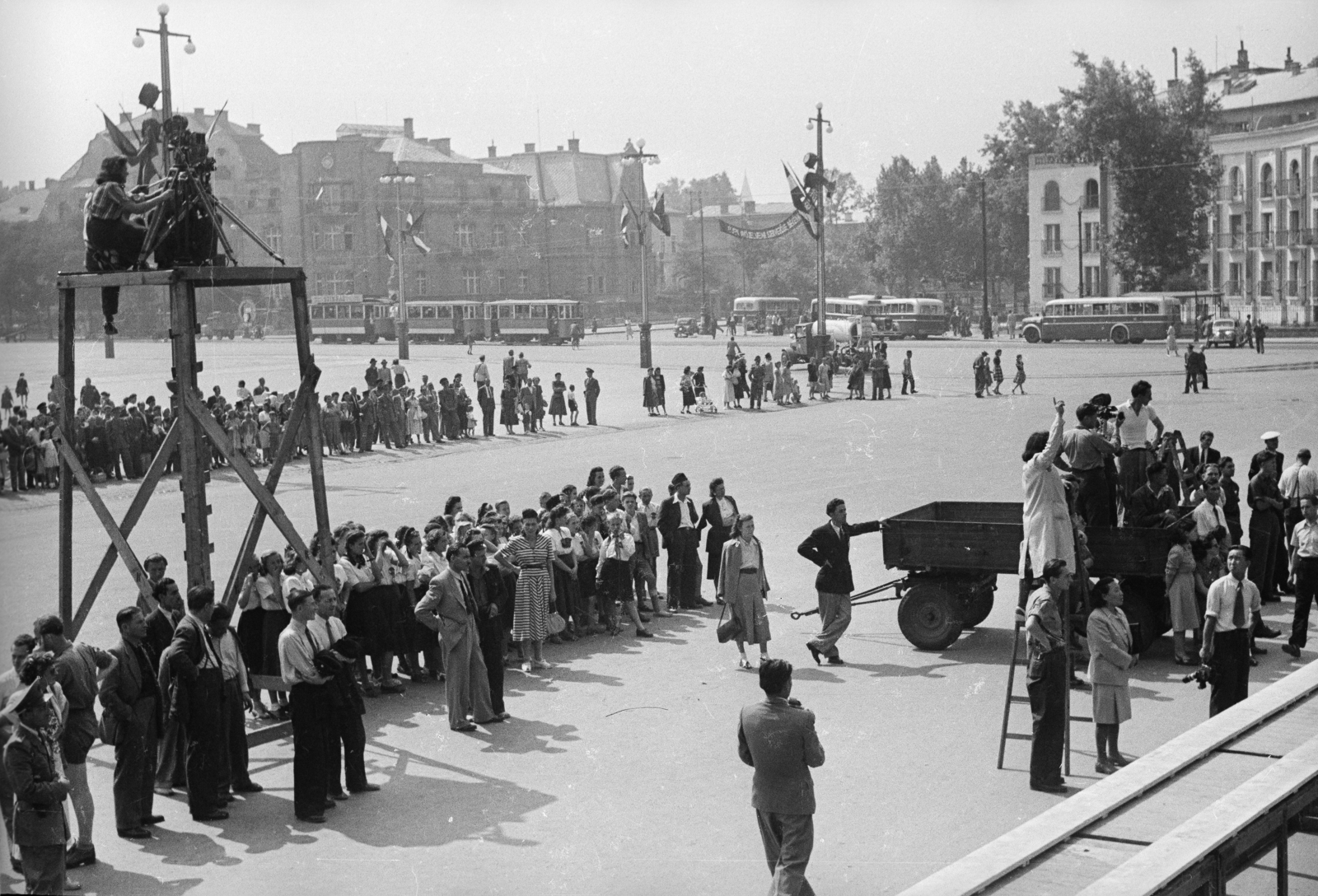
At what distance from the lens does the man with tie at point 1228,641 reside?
11.2 m

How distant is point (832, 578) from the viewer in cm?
1381

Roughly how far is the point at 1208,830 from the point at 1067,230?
7630cm

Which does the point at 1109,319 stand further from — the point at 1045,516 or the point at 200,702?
the point at 200,702

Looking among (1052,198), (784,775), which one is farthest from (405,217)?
(784,775)

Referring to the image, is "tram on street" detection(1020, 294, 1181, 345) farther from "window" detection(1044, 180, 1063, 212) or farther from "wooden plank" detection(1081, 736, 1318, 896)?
"wooden plank" detection(1081, 736, 1318, 896)

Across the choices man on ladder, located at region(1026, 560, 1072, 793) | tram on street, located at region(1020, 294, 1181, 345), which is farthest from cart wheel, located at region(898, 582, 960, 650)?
tram on street, located at region(1020, 294, 1181, 345)

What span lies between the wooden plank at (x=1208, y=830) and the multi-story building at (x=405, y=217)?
7529cm

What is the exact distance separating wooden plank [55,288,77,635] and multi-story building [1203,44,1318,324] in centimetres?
5666

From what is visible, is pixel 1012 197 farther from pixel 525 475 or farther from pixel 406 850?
pixel 406 850

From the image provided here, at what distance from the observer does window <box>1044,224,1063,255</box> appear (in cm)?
7944

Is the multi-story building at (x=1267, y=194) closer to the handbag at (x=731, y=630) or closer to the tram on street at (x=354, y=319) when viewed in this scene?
the tram on street at (x=354, y=319)

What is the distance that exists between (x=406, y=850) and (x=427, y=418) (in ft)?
84.2

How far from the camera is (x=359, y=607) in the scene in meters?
13.2

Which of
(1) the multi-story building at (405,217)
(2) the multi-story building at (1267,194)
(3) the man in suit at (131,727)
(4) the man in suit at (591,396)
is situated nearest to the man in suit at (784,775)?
(3) the man in suit at (131,727)
